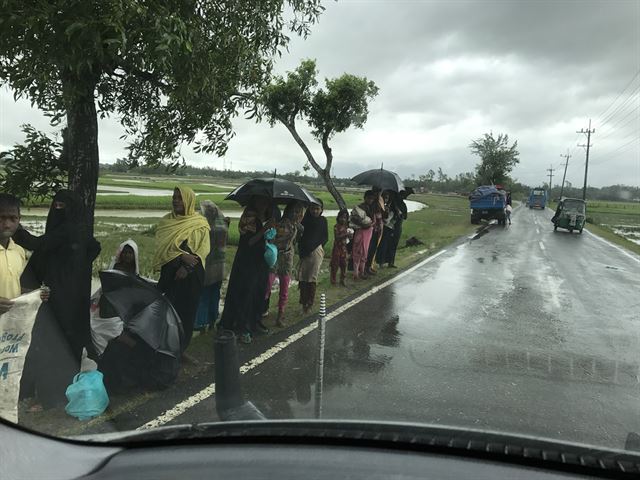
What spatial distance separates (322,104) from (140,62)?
1142 centimetres

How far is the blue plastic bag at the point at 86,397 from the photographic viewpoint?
3.70 m

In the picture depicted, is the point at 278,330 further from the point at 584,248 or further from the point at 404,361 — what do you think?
the point at 584,248

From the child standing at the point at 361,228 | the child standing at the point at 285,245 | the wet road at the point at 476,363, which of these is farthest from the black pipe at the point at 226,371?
the child standing at the point at 361,228

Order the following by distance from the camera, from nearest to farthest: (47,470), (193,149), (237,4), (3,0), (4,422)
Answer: (47,470)
(4,422)
(3,0)
(237,4)
(193,149)

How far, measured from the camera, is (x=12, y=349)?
3145 millimetres

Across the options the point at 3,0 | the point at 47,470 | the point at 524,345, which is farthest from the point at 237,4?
the point at 524,345

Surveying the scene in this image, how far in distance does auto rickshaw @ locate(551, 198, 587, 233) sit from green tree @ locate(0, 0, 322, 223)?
79.9 feet

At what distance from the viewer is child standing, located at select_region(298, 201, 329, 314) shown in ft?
23.2

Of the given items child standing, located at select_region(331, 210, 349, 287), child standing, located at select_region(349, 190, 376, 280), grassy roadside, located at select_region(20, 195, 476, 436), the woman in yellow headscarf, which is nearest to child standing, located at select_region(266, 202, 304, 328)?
grassy roadside, located at select_region(20, 195, 476, 436)

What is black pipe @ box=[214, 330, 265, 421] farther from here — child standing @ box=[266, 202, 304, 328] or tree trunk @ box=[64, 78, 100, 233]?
child standing @ box=[266, 202, 304, 328]

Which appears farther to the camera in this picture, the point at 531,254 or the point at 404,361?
the point at 531,254

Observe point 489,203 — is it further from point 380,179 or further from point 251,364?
point 251,364

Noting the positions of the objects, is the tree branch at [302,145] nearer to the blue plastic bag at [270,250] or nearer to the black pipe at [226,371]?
the blue plastic bag at [270,250]

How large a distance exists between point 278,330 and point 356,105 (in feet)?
32.4
